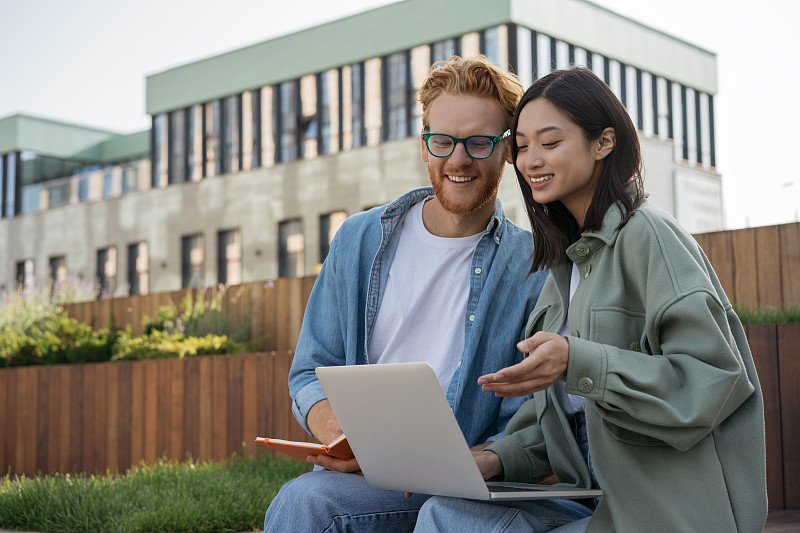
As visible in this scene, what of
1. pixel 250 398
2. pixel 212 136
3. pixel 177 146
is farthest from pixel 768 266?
pixel 177 146

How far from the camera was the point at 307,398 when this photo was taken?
2922 millimetres

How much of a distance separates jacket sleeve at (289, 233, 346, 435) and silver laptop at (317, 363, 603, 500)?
0.68 m

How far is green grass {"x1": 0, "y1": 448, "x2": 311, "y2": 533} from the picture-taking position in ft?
15.8

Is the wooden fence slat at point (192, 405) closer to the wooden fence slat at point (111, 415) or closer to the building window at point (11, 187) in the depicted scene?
the wooden fence slat at point (111, 415)

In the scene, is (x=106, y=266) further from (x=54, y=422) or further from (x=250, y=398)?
(x=250, y=398)

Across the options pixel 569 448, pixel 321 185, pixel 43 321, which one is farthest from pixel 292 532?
pixel 321 185

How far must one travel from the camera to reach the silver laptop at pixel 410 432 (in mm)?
2014

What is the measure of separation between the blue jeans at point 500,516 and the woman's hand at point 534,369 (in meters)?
0.41

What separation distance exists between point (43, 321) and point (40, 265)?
69.5ft

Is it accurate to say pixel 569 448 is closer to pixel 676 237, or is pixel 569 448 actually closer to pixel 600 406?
pixel 600 406

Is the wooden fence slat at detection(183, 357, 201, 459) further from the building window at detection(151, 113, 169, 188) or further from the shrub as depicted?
the building window at detection(151, 113, 169, 188)

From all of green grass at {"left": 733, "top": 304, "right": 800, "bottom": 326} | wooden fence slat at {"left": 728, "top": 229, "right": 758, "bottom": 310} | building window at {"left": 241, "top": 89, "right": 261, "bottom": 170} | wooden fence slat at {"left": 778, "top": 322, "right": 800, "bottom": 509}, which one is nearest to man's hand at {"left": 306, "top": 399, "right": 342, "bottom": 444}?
wooden fence slat at {"left": 778, "top": 322, "right": 800, "bottom": 509}

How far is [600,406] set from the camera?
6.50 ft

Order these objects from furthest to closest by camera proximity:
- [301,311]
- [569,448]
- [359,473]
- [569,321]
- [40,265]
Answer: [40,265], [301,311], [359,473], [569,448], [569,321]
